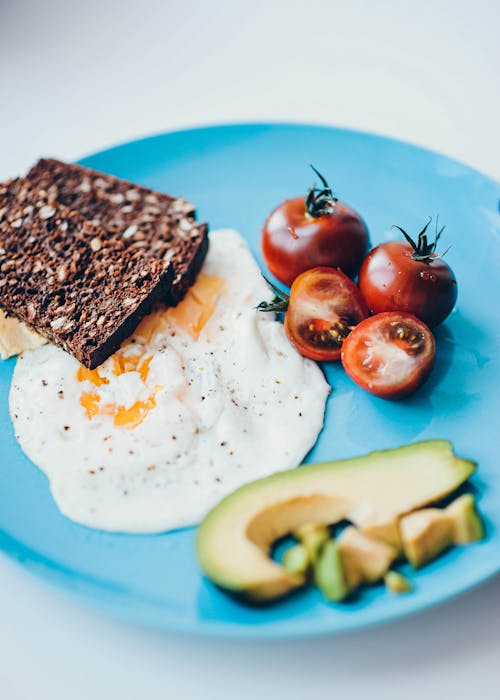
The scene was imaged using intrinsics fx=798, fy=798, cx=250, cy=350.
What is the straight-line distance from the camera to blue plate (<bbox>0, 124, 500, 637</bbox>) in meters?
2.52

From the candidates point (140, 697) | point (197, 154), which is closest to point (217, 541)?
point (140, 697)

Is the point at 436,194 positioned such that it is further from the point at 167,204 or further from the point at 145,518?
the point at 145,518

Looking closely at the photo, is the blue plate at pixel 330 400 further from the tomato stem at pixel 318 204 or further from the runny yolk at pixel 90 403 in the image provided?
the tomato stem at pixel 318 204

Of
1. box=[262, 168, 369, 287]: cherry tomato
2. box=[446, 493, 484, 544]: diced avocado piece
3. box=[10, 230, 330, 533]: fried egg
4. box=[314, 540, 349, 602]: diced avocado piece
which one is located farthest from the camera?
box=[262, 168, 369, 287]: cherry tomato

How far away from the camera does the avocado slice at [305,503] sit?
2.48m

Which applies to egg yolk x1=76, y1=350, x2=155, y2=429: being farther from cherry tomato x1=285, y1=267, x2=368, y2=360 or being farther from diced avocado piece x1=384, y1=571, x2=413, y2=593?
diced avocado piece x1=384, y1=571, x2=413, y2=593

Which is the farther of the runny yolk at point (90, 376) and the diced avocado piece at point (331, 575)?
the runny yolk at point (90, 376)

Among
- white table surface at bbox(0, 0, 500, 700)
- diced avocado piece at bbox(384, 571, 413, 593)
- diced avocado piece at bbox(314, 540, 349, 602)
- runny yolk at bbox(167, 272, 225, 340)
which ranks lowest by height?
diced avocado piece at bbox(384, 571, 413, 593)

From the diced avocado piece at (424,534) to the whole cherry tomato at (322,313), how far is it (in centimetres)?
91

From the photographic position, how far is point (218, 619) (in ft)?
8.14

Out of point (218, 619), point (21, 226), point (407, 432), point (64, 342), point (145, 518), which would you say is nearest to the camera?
point (218, 619)

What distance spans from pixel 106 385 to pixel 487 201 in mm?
2035

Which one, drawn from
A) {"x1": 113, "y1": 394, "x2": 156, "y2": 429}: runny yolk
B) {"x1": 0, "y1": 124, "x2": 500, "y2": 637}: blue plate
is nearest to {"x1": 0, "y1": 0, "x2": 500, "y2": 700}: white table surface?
{"x1": 0, "y1": 124, "x2": 500, "y2": 637}: blue plate

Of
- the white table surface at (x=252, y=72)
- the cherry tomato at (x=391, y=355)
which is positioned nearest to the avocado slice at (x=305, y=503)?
the cherry tomato at (x=391, y=355)
